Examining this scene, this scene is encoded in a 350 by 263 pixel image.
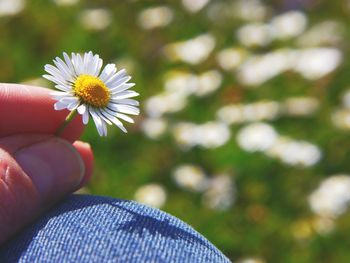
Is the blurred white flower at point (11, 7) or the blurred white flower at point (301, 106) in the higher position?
the blurred white flower at point (11, 7)

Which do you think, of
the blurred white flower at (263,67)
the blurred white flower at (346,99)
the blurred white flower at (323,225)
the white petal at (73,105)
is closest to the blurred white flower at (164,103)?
the blurred white flower at (263,67)

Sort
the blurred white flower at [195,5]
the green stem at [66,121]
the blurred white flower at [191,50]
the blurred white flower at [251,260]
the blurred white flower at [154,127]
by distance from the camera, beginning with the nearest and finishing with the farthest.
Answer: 1. the green stem at [66,121]
2. the blurred white flower at [251,260]
3. the blurred white flower at [154,127]
4. the blurred white flower at [191,50]
5. the blurred white flower at [195,5]

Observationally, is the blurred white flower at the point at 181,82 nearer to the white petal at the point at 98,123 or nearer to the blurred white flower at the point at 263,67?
the blurred white flower at the point at 263,67

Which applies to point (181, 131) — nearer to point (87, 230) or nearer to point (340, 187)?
point (340, 187)

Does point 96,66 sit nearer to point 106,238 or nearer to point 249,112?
point 106,238

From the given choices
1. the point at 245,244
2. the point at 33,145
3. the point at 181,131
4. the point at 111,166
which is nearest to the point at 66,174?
the point at 33,145

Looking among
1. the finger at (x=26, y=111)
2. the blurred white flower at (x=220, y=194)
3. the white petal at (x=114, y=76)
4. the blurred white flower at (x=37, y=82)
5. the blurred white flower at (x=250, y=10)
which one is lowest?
the finger at (x=26, y=111)

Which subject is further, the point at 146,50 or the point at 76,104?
the point at 146,50
